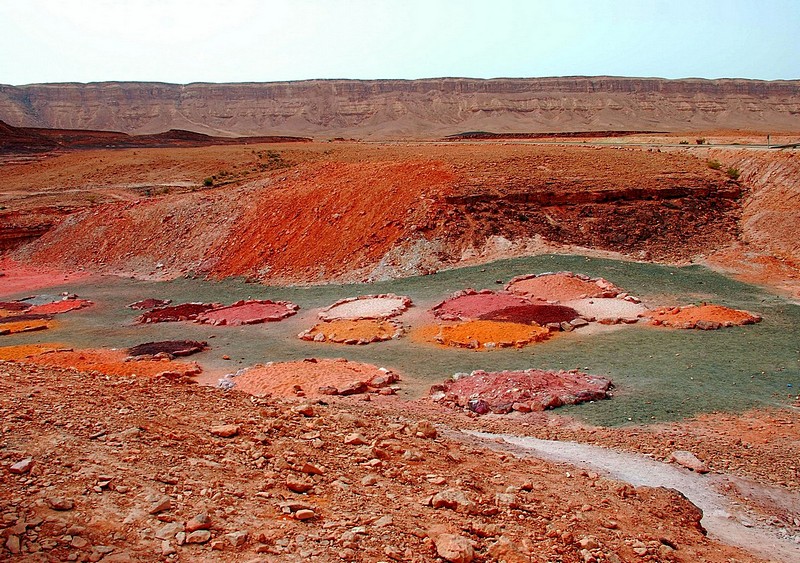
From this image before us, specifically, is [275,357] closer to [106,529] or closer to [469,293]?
[469,293]

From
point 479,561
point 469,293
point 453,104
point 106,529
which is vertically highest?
point 453,104

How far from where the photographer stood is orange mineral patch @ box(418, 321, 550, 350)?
13914 mm

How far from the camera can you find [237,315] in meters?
17.9

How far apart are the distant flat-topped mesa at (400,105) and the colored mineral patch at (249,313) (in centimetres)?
8644

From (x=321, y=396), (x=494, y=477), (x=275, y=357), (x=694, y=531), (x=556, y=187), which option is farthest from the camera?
(x=556, y=187)

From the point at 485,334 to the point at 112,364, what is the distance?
7726mm

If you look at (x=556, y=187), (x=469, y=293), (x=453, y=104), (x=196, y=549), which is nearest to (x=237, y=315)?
(x=469, y=293)

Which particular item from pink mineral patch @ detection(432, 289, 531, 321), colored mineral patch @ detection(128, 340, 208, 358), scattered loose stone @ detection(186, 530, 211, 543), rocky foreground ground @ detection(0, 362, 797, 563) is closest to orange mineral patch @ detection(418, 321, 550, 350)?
pink mineral patch @ detection(432, 289, 531, 321)

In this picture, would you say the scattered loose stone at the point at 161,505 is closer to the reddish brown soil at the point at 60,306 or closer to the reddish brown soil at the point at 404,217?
the reddish brown soil at the point at 404,217

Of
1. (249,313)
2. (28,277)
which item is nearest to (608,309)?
(249,313)

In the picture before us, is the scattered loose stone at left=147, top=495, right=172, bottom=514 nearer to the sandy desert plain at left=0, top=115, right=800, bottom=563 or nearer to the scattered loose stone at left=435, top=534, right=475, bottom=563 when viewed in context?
the sandy desert plain at left=0, top=115, right=800, bottom=563

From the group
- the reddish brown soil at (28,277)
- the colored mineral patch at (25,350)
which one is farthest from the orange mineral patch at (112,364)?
the reddish brown soil at (28,277)

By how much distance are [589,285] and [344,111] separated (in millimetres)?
107538

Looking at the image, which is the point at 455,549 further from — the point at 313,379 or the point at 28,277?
the point at 28,277
